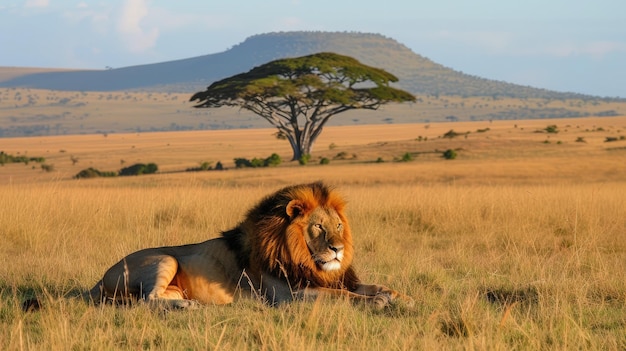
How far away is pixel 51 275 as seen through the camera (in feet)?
24.3

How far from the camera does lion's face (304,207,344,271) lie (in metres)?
5.94

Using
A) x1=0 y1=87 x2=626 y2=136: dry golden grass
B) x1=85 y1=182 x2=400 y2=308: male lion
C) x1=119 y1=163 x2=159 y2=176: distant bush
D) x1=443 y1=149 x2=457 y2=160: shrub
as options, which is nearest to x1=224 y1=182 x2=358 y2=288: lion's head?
x1=85 y1=182 x2=400 y2=308: male lion

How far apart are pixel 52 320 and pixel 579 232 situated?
729 centimetres

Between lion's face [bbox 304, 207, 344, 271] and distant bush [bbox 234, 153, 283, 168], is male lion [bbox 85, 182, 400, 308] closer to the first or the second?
lion's face [bbox 304, 207, 344, 271]

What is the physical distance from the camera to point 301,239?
→ 5.97 metres

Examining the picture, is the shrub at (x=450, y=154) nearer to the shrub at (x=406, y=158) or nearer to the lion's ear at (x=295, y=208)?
the shrub at (x=406, y=158)

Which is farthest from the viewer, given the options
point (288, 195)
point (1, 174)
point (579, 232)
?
point (1, 174)

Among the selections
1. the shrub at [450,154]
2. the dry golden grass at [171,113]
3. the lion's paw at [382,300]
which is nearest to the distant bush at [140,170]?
the shrub at [450,154]

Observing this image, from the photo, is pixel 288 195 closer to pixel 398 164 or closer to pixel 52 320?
pixel 52 320

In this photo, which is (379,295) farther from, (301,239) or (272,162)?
(272,162)

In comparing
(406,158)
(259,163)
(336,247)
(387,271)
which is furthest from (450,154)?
(336,247)

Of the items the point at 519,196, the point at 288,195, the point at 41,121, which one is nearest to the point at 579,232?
the point at 519,196

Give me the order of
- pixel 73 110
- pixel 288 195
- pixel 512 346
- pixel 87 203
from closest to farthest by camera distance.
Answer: pixel 512 346 < pixel 288 195 < pixel 87 203 < pixel 73 110

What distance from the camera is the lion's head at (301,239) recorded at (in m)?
5.95
